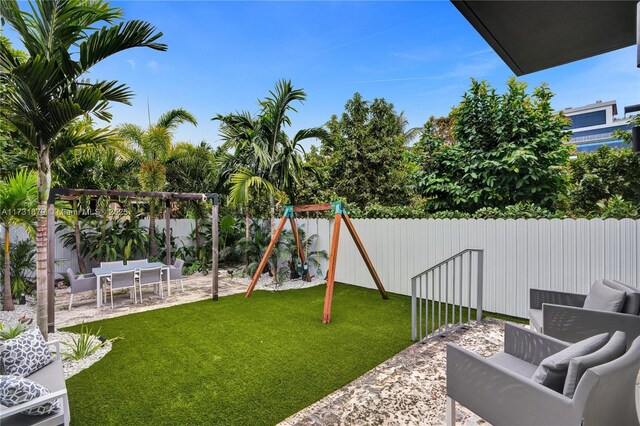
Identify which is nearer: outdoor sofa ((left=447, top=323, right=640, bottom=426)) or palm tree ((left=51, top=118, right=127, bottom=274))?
outdoor sofa ((left=447, top=323, right=640, bottom=426))

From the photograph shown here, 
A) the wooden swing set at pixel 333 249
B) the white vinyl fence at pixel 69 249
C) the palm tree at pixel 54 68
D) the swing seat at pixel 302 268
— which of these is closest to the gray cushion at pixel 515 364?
the wooden swing set at pixel 333 249

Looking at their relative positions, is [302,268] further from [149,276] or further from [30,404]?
[30,404]

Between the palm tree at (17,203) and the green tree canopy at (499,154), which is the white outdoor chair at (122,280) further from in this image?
the green tree canopy at (499,154)

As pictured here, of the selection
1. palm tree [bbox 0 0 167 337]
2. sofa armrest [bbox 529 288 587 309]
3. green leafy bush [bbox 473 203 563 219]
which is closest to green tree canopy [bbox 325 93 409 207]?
green leafy bush [bbox 473 203 563 219]

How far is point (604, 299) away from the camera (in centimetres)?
334

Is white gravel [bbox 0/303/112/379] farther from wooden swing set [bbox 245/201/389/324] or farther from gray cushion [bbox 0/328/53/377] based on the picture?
wooden swing set [bbox 245/201/389/324]

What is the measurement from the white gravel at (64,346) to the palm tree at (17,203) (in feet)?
1.88

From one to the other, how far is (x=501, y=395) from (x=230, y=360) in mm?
2994

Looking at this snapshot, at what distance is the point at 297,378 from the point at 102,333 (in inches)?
136

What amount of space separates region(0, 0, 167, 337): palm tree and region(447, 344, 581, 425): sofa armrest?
4713 millimetres

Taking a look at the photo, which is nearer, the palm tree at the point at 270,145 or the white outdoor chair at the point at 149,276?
the white outdoor chair at the point at 149,276

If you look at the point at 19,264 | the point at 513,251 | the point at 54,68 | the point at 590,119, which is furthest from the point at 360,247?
the point at 590,119

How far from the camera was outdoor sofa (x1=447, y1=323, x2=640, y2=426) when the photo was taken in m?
1.66

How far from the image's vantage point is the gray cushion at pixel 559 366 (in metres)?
1.88
